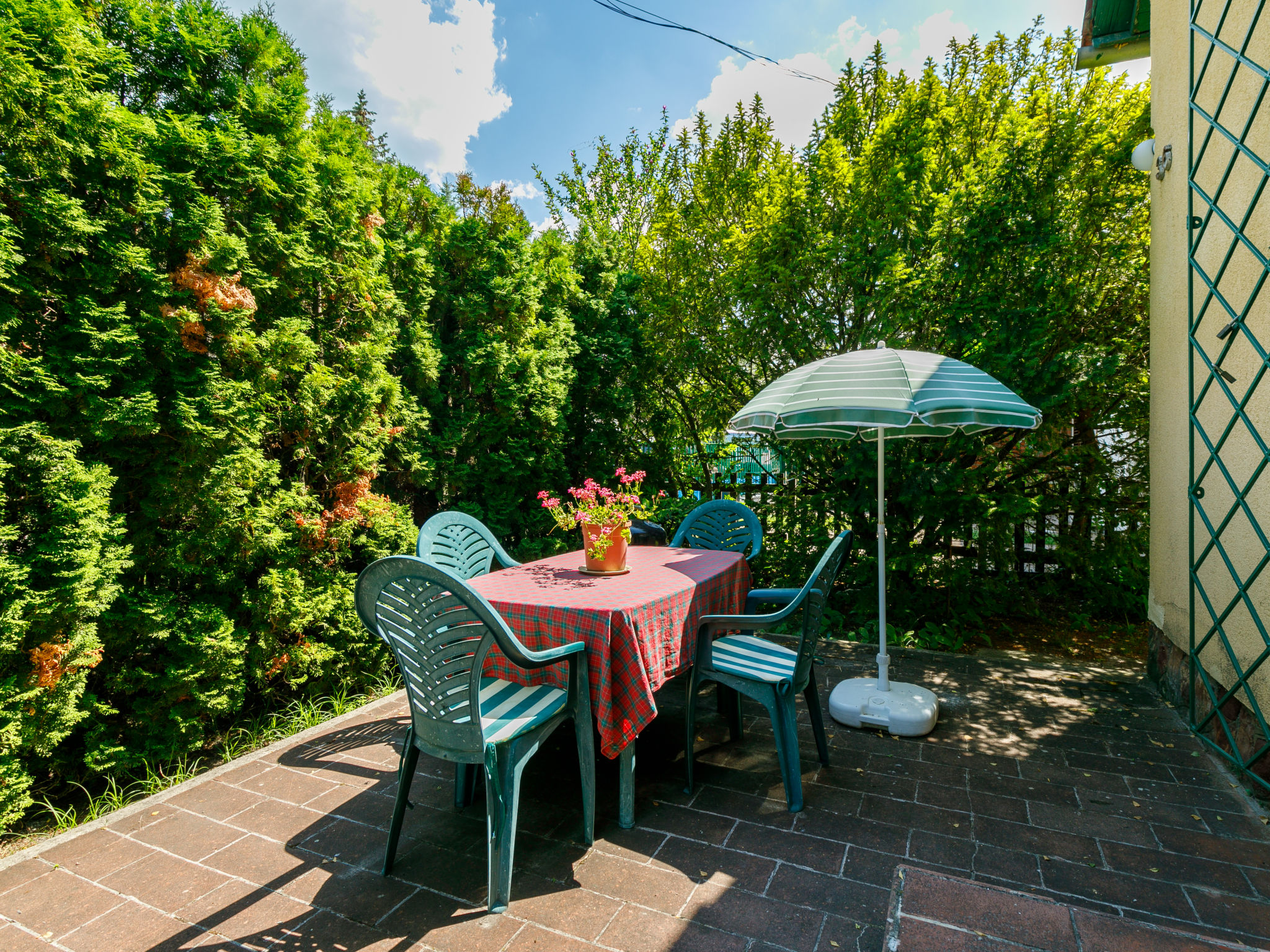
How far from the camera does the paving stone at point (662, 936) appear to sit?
1711 mm

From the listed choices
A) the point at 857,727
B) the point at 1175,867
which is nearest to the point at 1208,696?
the point at 1175,867

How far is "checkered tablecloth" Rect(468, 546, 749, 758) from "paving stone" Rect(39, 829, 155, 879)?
1399 mm

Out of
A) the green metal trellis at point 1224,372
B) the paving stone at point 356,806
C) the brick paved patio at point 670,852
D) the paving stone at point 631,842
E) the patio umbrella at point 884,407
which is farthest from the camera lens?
the patio umbrella at point 884,407

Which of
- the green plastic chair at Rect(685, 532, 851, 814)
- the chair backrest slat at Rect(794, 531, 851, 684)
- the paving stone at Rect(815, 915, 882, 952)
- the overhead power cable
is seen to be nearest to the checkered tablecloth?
the green plastic chair at Rect(685, 532, 851, 814)

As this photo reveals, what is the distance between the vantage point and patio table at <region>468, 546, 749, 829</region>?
87.3 inches

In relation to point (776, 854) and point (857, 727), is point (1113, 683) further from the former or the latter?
point (776, 854)

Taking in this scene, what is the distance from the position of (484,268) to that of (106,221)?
2.53 metres

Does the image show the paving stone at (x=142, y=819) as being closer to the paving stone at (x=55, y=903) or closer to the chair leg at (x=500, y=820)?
the paving stone at (x=55, y=903)

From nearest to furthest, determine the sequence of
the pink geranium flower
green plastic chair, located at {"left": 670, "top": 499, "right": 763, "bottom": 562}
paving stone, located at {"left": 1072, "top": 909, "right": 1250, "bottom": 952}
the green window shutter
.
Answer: paving stone, located at {"left": 1072, "top": 909, "right": 1250, "bottom": 952} < the pink geranium flower < green plastic chair, located at {"left": 670, "top": 499, "right": 763, "bottom": 562} < the green window shutter

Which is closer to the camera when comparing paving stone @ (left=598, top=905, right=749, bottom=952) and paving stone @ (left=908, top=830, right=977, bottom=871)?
paving stone @ (left=598, top=905, right=749, bottom=952)

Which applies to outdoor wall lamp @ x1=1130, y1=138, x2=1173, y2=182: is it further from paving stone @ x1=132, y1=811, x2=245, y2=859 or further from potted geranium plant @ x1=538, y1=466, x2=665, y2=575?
paving stone @ x1=132, y1=811, x2=245, y2=859

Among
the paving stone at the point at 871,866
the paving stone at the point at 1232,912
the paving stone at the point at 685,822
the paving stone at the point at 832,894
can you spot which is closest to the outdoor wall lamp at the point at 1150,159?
the paving stone at the point at 1232,912

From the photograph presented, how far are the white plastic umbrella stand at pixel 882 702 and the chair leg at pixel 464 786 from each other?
1.94 m

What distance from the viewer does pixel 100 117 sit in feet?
8.45
